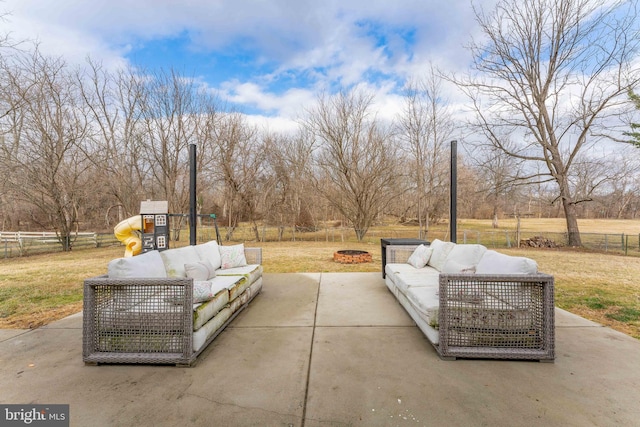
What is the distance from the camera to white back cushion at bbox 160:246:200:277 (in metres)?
3.02

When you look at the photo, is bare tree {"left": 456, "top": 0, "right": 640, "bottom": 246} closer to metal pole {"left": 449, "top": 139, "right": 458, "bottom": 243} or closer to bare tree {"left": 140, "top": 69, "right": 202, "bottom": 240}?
metal pole {"left": 449, "top": 139, "right": 458, "bottom": 243}

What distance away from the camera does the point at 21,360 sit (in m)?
2.26


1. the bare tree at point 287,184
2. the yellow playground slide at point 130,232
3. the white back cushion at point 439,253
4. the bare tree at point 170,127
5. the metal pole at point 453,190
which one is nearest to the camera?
the white back cushion at point 439,253

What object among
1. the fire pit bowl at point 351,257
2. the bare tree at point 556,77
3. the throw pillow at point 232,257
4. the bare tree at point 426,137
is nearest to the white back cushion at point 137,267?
the throw pillow at point 232,257

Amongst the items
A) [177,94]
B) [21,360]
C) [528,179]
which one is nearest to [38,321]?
[21,360]

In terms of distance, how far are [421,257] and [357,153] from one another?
33.5 ft

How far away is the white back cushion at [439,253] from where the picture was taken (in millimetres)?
3784

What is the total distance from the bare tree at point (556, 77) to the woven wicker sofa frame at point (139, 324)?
1278 centimetres

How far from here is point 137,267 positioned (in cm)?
245

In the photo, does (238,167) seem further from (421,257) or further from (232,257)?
(421,257)

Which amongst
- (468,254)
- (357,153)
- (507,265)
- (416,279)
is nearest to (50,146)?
(357,153)

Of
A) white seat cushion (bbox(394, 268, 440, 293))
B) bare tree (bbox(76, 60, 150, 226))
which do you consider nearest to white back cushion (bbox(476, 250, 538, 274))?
white seat cushion (bbox(394, 268, 440, 293))

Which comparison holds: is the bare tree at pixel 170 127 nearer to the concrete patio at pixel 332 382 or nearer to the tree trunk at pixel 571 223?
the concrete patio at pixel 332 382

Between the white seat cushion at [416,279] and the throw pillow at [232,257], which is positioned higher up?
the throw pillow at [232,257]
